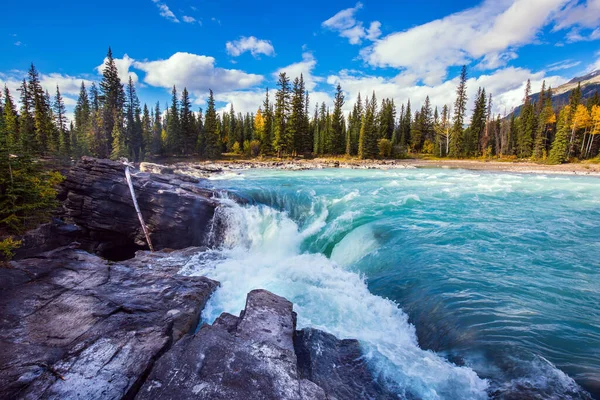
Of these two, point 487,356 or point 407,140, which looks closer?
point 487,356

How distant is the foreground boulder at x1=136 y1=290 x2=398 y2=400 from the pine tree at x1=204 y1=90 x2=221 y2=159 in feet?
190

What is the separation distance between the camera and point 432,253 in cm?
1080

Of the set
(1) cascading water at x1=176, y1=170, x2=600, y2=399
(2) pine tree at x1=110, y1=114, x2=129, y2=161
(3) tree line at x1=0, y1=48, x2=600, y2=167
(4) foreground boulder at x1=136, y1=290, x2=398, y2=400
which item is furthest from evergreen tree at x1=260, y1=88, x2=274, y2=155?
(4) foreground boulder at x1=136, y1=290, x2=398, y2=400

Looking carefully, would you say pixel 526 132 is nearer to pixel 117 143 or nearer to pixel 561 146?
pixel 561 146

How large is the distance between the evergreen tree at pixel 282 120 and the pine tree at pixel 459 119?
129 feet

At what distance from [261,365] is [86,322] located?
399cm

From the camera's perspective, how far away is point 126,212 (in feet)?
48.7

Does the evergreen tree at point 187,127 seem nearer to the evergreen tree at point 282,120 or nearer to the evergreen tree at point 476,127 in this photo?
the evergreen tree at point 282,120

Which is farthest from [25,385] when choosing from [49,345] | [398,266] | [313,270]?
[398,266]

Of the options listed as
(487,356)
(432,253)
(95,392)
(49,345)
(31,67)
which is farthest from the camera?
(31,67)

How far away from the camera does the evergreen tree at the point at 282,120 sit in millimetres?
60125

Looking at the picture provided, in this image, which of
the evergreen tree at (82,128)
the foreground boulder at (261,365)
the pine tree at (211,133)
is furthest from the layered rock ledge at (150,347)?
the pine tree at (211,133)

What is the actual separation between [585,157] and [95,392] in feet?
238

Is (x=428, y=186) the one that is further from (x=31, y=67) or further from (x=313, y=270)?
(x=31, y=67)
